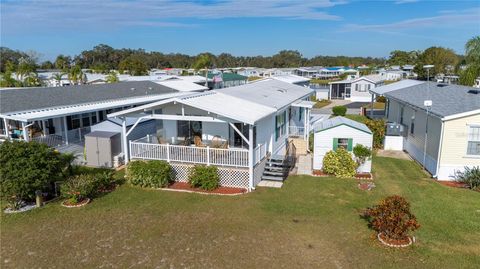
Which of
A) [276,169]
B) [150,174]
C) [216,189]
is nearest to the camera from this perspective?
[216,189]

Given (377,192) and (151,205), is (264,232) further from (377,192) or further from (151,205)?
(377,192)

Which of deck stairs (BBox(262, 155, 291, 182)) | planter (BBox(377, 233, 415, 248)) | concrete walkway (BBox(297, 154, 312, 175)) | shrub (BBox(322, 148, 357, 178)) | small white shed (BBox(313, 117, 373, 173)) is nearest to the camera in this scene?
planter (BBox(377, 233, 415, 248))

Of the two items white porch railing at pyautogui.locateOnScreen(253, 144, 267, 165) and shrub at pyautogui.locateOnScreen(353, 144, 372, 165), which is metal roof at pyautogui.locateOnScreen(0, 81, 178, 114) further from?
shrub at pyautogui.locateOnScreen(353, 144, 372, 165)

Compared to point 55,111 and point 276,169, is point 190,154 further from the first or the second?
point 55,111

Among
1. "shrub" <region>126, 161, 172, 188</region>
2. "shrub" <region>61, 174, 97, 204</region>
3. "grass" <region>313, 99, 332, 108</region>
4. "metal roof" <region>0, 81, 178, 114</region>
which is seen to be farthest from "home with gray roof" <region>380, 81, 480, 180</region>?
"grass" <region>313, 99, 332, 108</region>

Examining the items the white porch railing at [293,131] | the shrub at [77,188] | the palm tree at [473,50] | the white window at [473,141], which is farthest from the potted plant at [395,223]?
the palm tree at [473,50]

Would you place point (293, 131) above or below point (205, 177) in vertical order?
above

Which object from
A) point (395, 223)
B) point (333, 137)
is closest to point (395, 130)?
point (333, 137)
